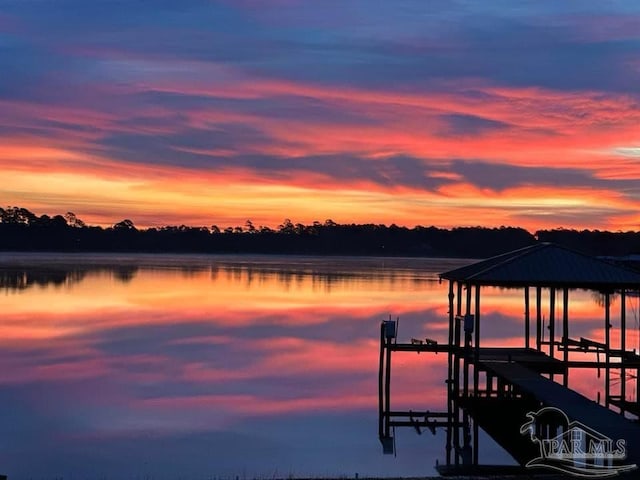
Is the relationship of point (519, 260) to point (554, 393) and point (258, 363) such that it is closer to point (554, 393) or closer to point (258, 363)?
point (554, 393)

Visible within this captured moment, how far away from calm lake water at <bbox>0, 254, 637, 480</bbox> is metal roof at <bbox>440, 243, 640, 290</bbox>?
11.2 ft

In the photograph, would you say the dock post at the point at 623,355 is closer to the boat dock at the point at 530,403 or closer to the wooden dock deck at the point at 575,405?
the boat dock at the point at 530,403

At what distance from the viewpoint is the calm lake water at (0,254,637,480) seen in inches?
572

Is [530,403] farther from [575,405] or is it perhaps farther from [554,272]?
[575,405]

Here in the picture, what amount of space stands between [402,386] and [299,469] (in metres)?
7.87

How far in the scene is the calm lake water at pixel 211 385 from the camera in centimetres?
1453

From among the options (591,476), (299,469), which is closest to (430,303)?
(299,469)

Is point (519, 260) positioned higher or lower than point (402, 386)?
higher

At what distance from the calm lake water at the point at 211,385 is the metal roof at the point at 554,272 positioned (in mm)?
3422

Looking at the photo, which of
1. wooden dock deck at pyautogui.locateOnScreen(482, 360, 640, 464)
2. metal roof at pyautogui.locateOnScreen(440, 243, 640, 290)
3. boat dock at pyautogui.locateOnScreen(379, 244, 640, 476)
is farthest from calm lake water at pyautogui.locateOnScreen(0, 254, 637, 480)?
metal roof at pyautogui.locateOnScreen(440, 243, 640, 290)

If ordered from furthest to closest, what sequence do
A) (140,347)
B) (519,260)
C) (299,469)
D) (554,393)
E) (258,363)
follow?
(140,347)
(258,363)
(519,260)
(554,393)
(299,469)

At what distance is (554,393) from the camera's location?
49.9 ft

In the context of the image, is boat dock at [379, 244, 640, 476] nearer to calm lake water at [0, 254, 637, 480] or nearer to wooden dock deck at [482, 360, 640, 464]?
wooden dock deck at [482, 360, 640, 464]

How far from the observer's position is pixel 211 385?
69.9 ft
